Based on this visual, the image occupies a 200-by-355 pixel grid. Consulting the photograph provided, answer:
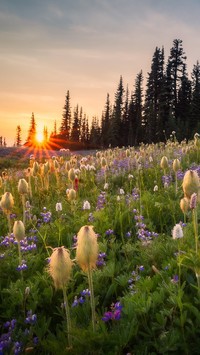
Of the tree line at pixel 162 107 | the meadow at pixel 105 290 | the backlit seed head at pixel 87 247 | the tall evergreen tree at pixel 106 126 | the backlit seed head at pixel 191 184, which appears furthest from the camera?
the tall evergreen tree at pixel 106 126

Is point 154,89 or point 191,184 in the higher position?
point 154,89

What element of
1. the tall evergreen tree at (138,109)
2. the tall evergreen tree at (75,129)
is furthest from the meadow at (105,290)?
the tall evergreen tree at (75,129)

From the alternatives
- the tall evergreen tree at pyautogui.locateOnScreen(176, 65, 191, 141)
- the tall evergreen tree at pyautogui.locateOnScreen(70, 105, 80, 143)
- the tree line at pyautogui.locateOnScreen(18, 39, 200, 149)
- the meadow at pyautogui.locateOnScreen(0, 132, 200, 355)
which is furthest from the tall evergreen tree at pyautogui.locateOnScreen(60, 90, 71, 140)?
the meadow at pyautogui.locateOnScreen(0, 132, 200, 355)

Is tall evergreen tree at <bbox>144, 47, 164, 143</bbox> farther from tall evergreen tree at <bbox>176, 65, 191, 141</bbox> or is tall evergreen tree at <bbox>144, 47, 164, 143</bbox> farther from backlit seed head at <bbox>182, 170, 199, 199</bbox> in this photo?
backlit seed head at <bbox>182, 170, 199, 199</bbox>

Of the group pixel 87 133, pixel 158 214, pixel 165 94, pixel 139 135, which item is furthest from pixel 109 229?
pixel 87 133

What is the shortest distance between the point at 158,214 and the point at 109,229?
97 centimetres

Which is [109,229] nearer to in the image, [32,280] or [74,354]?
[32,280]

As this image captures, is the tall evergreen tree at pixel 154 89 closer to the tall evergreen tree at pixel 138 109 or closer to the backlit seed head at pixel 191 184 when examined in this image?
the tall evergreen tree at pixel 138 109

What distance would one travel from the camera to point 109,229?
433 centimetres

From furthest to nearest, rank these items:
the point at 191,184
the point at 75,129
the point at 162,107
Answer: the point at 75,129
the point at 162,107
the point at 191,184

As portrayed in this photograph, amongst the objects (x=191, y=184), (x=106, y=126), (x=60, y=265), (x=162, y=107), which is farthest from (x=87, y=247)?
(x=106, y=126)

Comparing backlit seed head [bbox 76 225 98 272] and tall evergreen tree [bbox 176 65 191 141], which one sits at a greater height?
tall evergreen tree [bbox 176 65 191 141]

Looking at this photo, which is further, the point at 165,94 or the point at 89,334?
the point at 165,94

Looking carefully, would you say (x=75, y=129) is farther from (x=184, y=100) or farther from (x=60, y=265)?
(x=60, y=265)
